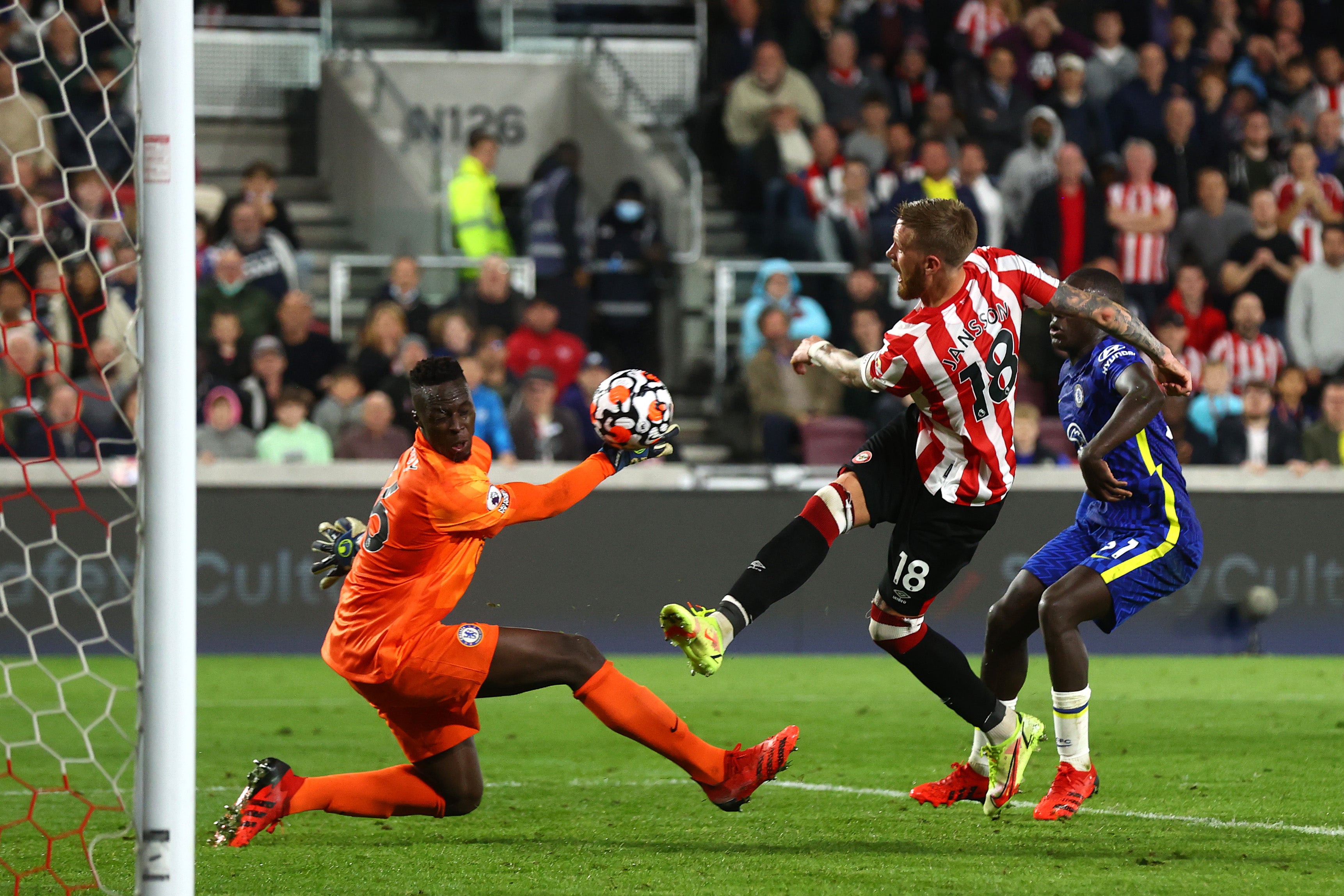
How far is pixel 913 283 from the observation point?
17.6 feet

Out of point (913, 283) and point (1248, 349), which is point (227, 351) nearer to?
point (913, 283)

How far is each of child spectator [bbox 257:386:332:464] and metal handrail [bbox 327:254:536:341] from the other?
74.3 inches

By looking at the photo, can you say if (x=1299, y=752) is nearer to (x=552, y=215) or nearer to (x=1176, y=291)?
(x=1176, y=291)

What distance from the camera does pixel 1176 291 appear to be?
43.1ft

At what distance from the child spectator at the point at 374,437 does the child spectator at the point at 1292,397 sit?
6465 mm

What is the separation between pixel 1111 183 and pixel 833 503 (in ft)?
30.8

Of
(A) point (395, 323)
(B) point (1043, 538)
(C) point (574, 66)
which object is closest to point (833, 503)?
(B) point (1043, 538)

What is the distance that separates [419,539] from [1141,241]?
9948 mm

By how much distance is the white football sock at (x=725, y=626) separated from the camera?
5.09 meters

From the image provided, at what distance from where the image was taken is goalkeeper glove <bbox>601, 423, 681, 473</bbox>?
516 centimetres

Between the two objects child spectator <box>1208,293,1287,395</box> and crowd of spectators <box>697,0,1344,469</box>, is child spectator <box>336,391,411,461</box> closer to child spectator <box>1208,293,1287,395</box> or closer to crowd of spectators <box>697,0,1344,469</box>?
crowd of spectators <box>697,0,1344,469</box>

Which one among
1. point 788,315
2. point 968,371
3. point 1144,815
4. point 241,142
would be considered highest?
point 241,142

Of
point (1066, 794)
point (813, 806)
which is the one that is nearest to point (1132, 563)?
point (1066, 794)

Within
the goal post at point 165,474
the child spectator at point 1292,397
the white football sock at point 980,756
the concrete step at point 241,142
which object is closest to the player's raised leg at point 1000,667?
the white football sock at point 980,756
